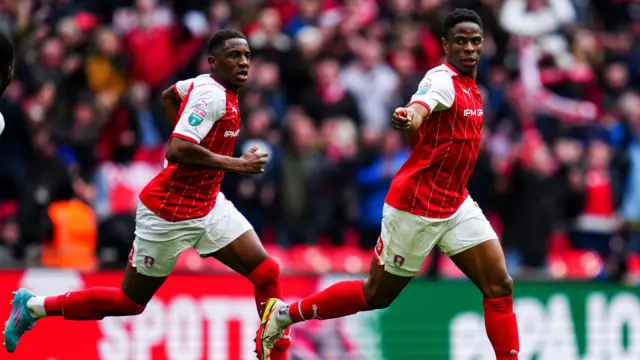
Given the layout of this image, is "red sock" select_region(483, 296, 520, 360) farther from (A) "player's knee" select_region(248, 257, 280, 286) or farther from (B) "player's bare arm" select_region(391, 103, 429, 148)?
(A) "player's knee" select_region(248, 257, 280, 286)

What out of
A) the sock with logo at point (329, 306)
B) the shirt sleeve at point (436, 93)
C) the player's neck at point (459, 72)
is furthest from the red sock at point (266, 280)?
the player's neck at point (459, 72)

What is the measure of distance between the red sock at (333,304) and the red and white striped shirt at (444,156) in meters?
0.77

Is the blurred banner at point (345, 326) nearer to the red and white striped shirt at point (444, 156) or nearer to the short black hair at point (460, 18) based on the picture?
the red and white striped shirt at point (444, 156)

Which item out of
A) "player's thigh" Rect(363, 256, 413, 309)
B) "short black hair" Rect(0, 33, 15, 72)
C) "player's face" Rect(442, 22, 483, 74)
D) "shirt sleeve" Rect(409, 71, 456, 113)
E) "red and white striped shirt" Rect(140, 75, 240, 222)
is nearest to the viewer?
"short black hair" Rect(0, 33, 15, 72)

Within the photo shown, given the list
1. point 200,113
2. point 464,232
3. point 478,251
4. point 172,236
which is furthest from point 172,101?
point 478,251

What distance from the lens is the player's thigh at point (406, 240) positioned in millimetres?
9461

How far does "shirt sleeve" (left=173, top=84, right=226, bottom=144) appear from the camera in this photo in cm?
936

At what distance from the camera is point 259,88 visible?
16469 millimetres

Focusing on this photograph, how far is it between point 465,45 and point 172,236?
2.70 meters

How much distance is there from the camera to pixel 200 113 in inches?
370

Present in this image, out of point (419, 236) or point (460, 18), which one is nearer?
point (460, 18)

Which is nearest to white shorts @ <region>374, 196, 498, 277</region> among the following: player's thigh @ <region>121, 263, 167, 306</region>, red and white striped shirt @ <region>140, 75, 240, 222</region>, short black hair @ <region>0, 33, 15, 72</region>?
red and white striped shirt @ <region>140, 75, 240, 222</region>

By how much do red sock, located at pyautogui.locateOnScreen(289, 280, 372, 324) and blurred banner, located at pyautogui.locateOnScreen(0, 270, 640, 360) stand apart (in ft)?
9.60

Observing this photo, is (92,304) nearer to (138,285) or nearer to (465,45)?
(138,285)
